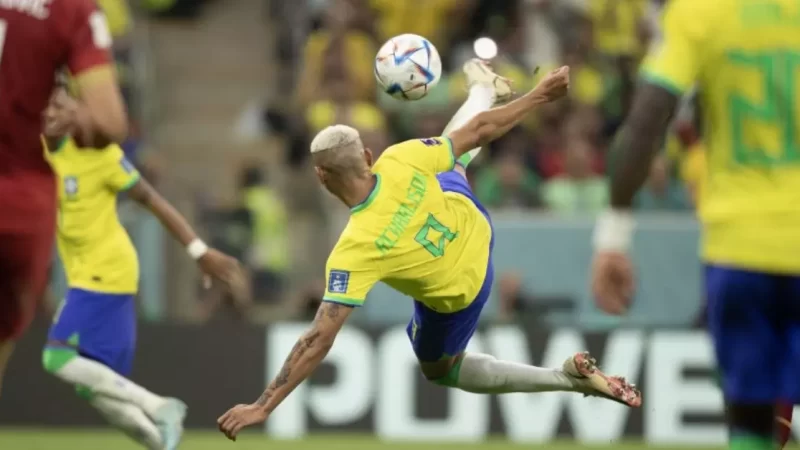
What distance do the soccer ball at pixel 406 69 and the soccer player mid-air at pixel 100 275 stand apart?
5.79 feet

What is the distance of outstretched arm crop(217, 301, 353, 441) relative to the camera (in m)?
7.09

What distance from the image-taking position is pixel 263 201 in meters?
16.5

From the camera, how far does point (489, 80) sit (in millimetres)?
8969

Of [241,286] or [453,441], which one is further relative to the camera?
[453,441]

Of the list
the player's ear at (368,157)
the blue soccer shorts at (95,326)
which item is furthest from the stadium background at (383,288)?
the player's ear at (368,157)

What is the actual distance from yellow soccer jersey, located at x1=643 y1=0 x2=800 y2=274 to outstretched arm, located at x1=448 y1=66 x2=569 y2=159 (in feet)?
9.60

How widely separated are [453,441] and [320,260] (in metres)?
2.85

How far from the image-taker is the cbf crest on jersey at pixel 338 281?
25.3ft

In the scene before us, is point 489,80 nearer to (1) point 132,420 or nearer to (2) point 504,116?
(2) point 504,116

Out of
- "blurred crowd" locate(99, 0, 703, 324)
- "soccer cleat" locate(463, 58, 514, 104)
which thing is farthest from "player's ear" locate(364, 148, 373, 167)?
"blurred crowd" locate(99, 0, 703, 324)

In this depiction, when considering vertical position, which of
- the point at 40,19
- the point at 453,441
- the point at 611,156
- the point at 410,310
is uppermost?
the point at 40,19

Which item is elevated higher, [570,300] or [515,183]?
[515,183]

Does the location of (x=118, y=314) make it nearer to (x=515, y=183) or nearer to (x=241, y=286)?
(x=241, y=286)

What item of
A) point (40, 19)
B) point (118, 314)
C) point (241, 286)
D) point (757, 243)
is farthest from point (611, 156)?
point (118, 314)
